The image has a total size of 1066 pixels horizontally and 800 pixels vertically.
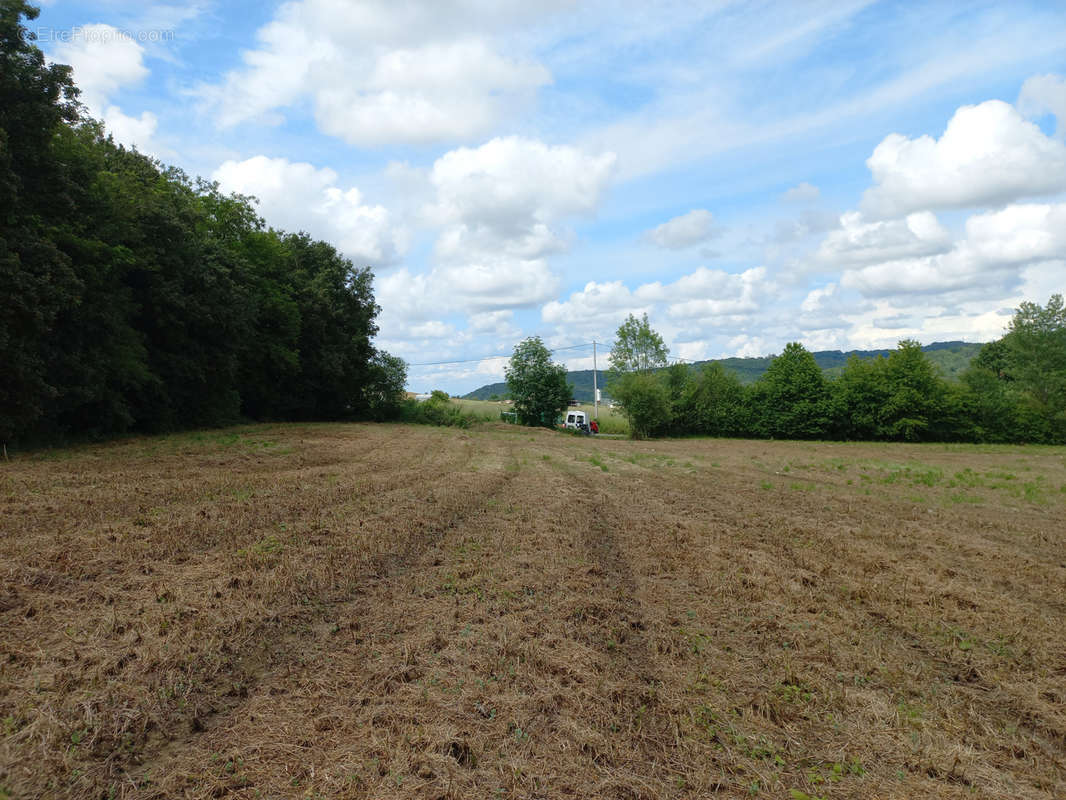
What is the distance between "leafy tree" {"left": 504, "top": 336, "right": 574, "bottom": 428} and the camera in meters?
50.7

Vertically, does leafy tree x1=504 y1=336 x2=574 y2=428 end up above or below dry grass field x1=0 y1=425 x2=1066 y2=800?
above

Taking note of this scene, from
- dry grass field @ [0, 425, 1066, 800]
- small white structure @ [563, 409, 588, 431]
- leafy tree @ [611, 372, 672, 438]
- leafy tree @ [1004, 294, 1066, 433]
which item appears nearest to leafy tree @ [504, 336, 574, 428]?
small white structure @ [563, 409, 588, 431]

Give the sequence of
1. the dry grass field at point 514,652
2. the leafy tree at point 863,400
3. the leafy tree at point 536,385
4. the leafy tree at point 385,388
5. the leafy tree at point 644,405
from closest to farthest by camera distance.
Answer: the dry grass field at point 514,652, the leafy tree at point 863,400, the leafy tree at point 644,405, the leafy tree at point 385,388, the leafy tree at point 536,385

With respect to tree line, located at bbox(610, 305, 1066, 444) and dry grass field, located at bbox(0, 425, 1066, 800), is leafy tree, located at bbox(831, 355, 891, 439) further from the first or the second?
dry grass field, located at bbox(0, 425, 1066, 800)

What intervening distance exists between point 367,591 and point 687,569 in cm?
387

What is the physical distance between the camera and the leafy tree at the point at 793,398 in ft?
128

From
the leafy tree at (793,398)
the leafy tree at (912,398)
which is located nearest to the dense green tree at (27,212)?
the leafy tree at (793,398)

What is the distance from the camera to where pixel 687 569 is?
7191 millimetres

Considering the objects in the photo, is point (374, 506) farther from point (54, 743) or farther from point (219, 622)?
point (54, 743)

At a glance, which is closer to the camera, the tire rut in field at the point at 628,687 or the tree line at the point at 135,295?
the tire rut in field at the point at 628,687

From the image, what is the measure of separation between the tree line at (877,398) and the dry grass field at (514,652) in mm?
30202

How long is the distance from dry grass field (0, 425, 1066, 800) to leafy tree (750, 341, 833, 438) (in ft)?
99.2

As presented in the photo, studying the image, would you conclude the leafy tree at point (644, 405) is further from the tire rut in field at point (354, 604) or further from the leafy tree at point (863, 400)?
the tire rut in field at point (354, 604)

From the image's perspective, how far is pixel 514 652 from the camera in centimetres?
477
